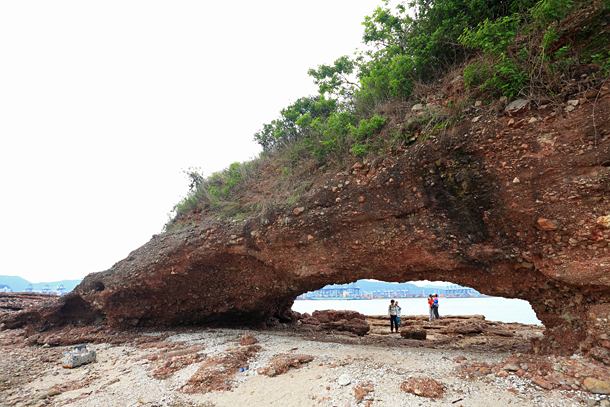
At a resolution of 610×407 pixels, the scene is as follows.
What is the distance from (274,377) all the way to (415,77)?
310 inches

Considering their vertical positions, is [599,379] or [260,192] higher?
[260,192]

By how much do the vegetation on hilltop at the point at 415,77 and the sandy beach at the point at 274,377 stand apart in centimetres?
393

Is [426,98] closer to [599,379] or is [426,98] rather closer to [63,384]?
[599,379]

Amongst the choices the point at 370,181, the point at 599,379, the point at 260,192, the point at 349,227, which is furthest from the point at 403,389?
the point at 260,192

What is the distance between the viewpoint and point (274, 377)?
562cm

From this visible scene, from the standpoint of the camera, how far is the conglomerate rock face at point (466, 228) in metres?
4.68

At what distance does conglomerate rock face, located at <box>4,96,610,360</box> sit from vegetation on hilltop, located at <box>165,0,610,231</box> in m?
0.62

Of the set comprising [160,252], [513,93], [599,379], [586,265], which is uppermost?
[513,93]

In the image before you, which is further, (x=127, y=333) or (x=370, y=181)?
(x=127, y=333)

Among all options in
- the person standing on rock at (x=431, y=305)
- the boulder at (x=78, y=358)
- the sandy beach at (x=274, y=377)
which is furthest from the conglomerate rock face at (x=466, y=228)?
the person standing on rock at (x=431, y=305)

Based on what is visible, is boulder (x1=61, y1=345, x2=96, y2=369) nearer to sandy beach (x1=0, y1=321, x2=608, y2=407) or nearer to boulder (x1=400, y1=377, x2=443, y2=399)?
sandy beach (x1=0, y1=321, x2=608, y2=407)

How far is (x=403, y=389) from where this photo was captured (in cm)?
461

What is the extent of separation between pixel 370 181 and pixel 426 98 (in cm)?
256

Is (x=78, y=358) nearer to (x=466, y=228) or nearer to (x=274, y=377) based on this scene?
(x=274, y=377)
